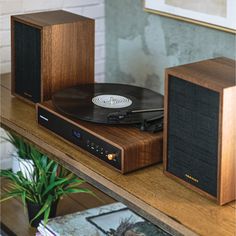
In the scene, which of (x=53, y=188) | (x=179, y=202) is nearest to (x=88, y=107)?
(x=53, y=188)

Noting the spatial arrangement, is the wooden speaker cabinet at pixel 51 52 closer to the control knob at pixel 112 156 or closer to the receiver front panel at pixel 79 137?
the receiver front panel at pixel 79 137

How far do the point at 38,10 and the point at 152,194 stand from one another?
1.12 meters

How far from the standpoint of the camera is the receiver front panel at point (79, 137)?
1.62m

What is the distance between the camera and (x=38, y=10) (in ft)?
7.96

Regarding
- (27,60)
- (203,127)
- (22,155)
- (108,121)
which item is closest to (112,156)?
(108,121)

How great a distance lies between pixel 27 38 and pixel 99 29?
60 centimetres

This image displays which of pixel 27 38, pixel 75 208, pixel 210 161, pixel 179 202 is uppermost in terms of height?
pixel 27 38

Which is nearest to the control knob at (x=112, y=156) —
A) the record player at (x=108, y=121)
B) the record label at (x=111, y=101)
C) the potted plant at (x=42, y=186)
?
the record player at (x=108, y=121)

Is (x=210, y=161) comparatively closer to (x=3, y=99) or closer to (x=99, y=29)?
(x=3, y=99)

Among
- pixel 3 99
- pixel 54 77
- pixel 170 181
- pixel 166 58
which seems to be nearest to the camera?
pixel 170 181

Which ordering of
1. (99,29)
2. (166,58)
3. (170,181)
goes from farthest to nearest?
(99,29)
(166,58)
(170,181)

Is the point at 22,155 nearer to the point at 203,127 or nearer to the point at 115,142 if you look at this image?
→ the point at 115,142

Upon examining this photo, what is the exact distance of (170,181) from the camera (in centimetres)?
159

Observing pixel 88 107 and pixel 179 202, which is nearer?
pixel 179 202
